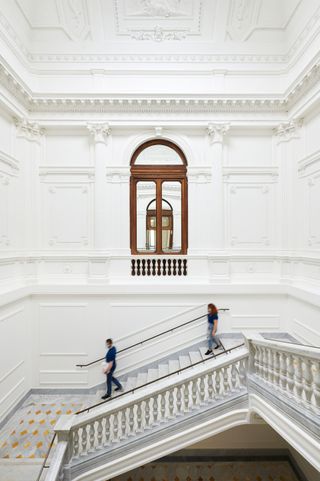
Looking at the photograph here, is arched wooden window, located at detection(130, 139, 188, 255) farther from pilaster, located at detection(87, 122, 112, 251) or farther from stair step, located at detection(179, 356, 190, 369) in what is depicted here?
stair step, located at detection(179, 356, 190, 369)

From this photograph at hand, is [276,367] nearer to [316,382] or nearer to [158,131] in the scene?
[316,382]

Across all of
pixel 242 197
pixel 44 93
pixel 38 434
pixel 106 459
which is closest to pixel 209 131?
pixel 242 197

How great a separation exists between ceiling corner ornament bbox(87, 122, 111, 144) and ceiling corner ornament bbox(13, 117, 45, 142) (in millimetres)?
1518

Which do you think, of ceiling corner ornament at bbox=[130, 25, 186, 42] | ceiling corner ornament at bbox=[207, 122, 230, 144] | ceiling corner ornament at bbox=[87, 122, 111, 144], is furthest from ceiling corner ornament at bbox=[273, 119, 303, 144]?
ceiling corner ornament at bbox=[87, 122, 111, 144]

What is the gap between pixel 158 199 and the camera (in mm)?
8406

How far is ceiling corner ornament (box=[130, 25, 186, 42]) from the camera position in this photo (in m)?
7.85

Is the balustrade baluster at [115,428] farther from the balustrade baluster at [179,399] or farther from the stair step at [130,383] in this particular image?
the stair step at [130,383]

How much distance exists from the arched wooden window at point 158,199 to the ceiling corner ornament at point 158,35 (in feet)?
9.53

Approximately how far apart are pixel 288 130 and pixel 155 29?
4.91 meters

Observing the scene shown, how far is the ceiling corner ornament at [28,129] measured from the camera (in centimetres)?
755

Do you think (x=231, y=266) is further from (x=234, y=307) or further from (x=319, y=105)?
(x=319, y=105)

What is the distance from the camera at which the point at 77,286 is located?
774cm

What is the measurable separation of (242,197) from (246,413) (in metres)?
5.65

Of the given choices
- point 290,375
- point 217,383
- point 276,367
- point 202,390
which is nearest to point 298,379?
point 290,375
